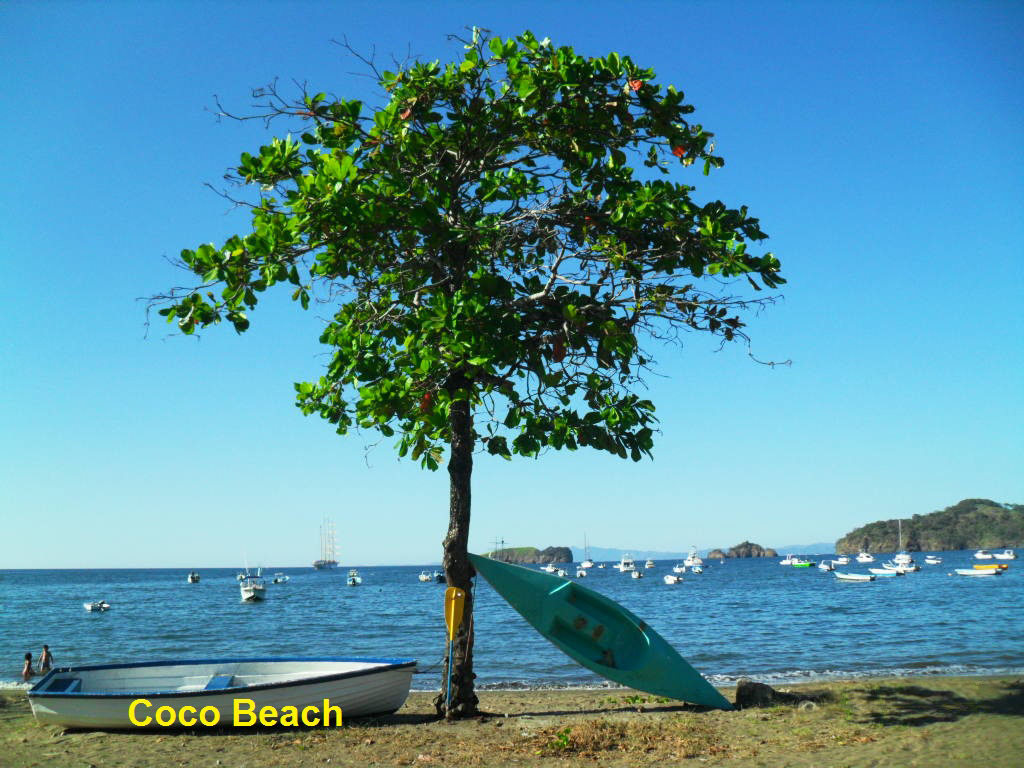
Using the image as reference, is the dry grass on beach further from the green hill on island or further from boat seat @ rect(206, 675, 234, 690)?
the green hill on island

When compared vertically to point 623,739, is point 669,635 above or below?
below

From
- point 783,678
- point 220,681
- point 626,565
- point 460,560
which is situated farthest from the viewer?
point 626,565

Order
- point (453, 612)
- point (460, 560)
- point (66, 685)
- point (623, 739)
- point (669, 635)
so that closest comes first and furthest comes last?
point (623, 739)
point (453, 612)
point (460, 560)
point (66, 685)
point (669, 635)

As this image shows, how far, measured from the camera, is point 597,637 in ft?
38.1

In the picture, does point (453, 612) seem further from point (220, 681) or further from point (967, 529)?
point (967, 529)

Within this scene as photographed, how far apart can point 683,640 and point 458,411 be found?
21965 mm

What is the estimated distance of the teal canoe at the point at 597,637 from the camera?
1141cm

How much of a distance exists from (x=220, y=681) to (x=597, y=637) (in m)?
6.28

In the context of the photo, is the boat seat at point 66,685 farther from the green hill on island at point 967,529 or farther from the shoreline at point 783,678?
the green hill on island at point 967,529

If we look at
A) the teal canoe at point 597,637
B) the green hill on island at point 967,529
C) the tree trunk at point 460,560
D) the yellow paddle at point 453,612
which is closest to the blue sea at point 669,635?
the teal canoe at point 597,637

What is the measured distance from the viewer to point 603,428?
412 inches

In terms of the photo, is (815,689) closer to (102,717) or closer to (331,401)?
(331,401)

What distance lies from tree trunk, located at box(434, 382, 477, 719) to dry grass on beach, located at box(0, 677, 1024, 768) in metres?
0.31

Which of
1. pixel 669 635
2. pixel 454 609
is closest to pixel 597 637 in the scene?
pixel 454 609
